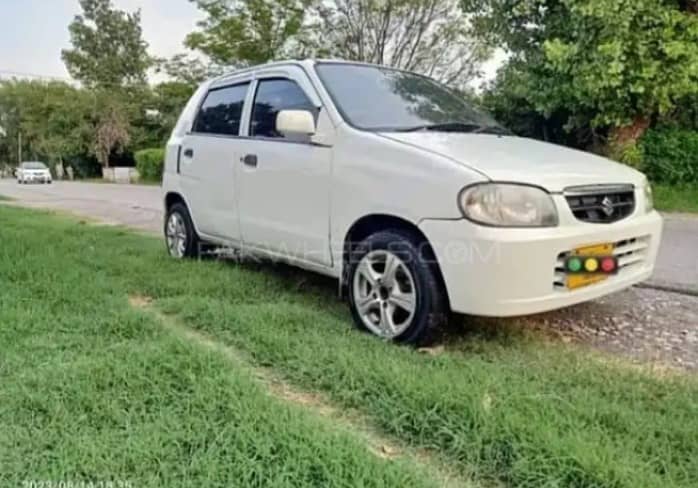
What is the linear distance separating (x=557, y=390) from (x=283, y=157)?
2267mm

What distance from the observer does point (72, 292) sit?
3.90 metres

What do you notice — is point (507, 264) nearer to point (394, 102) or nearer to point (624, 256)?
point (624, 256)

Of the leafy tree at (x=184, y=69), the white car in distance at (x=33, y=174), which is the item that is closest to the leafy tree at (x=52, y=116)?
the white car in distance at (x=33, y=174)

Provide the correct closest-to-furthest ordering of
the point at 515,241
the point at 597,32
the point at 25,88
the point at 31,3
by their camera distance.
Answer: the point at 515,241 → the point at 597,32 → the point at 31,3 → the point at 25,88

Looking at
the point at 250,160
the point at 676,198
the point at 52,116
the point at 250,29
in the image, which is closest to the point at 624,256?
the point at 250,160

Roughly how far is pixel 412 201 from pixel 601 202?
99cm

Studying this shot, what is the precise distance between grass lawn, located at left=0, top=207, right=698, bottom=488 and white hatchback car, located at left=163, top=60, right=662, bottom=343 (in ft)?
1.16

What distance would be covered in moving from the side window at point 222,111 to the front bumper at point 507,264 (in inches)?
85.5

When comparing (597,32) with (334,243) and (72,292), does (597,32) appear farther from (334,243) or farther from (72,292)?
(72,292)

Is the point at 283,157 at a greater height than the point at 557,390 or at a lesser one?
greater

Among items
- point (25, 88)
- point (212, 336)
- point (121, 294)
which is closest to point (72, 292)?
point (121, 294)

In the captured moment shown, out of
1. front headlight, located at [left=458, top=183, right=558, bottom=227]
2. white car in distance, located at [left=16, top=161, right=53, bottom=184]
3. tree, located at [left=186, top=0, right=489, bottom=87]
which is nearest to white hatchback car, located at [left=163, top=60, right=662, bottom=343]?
front headlight, located at [left=458, top=183, right=558, bottom=227]

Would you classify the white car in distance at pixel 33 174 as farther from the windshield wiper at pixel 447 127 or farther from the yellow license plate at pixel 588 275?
the yellow license plate at pixel 588 275

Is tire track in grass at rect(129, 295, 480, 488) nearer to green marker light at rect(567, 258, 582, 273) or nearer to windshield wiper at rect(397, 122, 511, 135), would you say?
green marker light at rect(567, 258, 582, 273)
